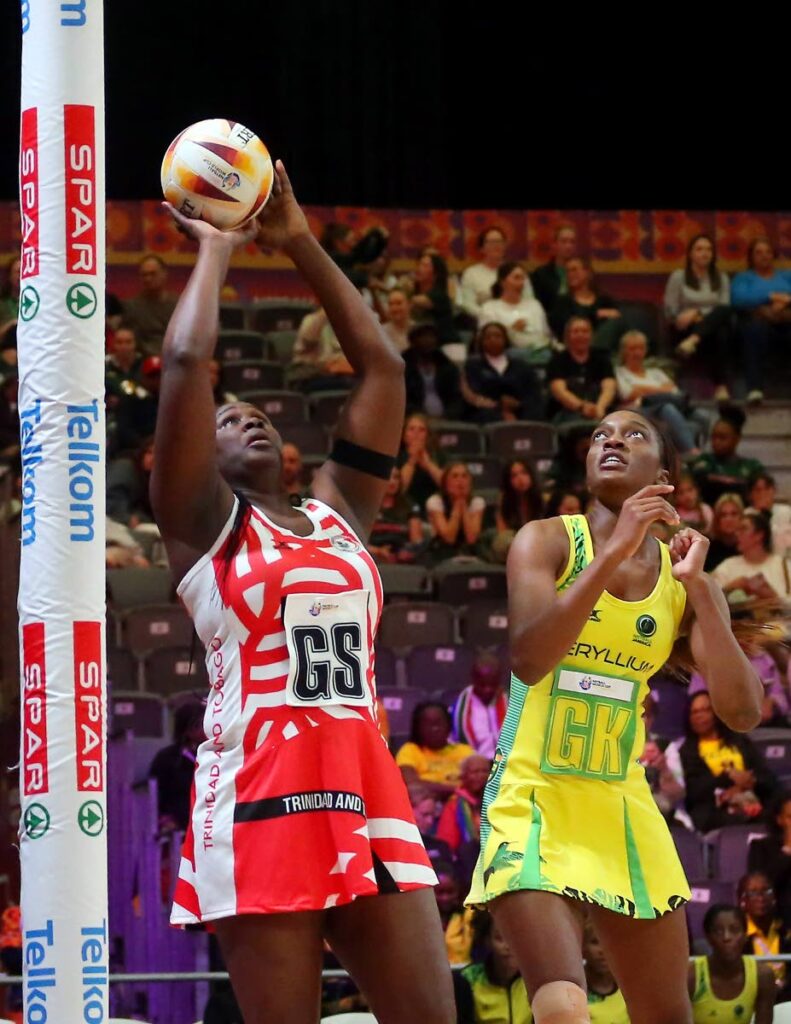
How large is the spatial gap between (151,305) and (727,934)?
682 cm

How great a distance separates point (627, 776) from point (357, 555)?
119 centimetres

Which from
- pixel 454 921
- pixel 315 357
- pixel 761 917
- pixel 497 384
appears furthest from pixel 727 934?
pixel 315 357

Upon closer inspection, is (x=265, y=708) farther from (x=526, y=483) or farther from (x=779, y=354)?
(x=779, y=354)

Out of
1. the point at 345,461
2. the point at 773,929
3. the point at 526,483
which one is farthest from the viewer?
the point at 526,483

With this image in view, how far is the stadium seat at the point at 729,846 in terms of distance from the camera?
8.91 meters

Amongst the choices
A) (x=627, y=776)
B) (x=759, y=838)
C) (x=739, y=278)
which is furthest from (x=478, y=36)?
(x=627, y=776)

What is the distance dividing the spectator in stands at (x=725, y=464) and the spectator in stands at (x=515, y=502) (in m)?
1.21

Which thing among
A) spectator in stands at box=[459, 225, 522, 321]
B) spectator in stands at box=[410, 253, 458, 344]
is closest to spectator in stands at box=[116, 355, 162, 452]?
spectator in stands at box=[410, 253, 458, 344]

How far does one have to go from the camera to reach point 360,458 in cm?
412

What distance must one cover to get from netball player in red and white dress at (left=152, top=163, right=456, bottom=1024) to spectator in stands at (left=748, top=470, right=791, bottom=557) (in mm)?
7652

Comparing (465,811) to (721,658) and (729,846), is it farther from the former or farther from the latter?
(721,658)

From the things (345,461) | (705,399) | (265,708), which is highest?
(705,399)

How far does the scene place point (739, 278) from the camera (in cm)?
1313

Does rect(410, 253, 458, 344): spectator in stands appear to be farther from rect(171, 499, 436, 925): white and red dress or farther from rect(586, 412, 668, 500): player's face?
rect(171, 499, 436, 925): white and red dress
